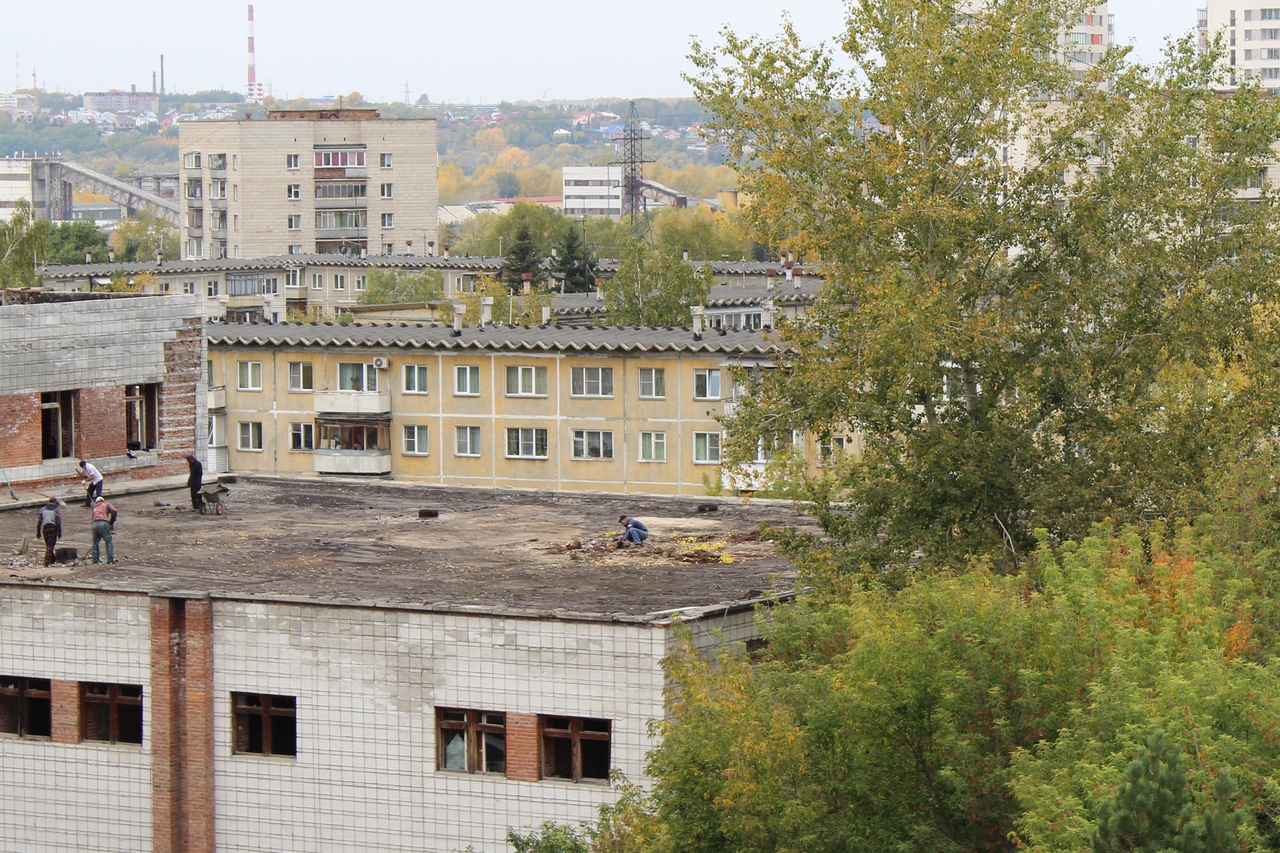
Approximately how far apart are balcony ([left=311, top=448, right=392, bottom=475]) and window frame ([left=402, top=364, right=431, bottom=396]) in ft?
8.59

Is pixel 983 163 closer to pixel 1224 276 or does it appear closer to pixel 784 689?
pixel 1224 276

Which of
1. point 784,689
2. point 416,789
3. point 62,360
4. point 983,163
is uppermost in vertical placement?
point 983,163

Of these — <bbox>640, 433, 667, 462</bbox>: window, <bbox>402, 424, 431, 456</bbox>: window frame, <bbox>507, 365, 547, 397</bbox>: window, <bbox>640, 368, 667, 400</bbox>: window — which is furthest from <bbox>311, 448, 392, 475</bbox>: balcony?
<bbox>640, 368, 667, 400</bbox>: window

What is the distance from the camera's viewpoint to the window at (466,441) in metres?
65.9

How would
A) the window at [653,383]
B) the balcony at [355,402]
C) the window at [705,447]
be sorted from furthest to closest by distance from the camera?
the balcony at [355,402] → the window at [705,447] → the window at [653,383]

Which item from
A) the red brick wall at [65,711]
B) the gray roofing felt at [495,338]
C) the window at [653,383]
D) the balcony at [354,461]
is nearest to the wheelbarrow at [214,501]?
the red brick wall at [65,711]

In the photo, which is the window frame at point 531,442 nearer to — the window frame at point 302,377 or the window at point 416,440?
the window at point 416,440

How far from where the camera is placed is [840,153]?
30.8 metres

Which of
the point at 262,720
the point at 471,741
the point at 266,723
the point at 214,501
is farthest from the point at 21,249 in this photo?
the point at 471,741

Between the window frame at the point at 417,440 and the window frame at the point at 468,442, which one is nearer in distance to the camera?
the window frame at the point at 468,442

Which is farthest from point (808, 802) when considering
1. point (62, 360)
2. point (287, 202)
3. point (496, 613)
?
point (287, 202)

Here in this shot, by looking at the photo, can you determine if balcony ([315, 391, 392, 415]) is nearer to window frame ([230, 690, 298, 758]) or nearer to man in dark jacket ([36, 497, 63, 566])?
man in dark jacket ([36, 497, 63, 566])

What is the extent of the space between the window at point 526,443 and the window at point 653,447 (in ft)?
10.8

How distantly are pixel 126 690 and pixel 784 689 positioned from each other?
10.3 metres
